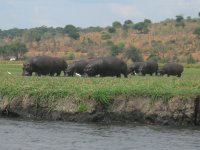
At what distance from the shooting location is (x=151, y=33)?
10450 centimetres

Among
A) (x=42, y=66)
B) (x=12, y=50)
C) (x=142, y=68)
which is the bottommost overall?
(x=142, y=68)

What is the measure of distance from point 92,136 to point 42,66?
16.4 metres

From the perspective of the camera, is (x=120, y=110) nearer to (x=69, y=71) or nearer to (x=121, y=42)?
(x=69, y=71)

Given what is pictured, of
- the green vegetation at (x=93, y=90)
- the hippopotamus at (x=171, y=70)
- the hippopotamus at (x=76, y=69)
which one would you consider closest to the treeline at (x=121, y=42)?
the hippopotamus at (x=171, y=70)

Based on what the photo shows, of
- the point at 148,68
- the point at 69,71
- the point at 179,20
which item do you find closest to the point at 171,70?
the point at 148,68

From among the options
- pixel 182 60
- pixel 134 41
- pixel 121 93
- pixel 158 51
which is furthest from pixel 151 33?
pixel 121 93

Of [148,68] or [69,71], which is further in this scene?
[148,68]

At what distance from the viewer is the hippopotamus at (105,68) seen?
106 feet

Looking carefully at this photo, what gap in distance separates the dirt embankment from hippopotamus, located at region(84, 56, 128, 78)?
33.9 ft

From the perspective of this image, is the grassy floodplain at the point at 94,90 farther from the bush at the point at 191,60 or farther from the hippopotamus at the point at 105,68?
the bush at the point at 191,60

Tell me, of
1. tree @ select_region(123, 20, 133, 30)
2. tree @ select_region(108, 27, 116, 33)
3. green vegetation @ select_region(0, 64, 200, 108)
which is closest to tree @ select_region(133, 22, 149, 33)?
tree @ select_region(123, 20, 133, 30)

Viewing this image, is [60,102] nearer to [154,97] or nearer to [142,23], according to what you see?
[154,97]

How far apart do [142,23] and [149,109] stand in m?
92.4

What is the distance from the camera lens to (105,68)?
3244 centimetres
